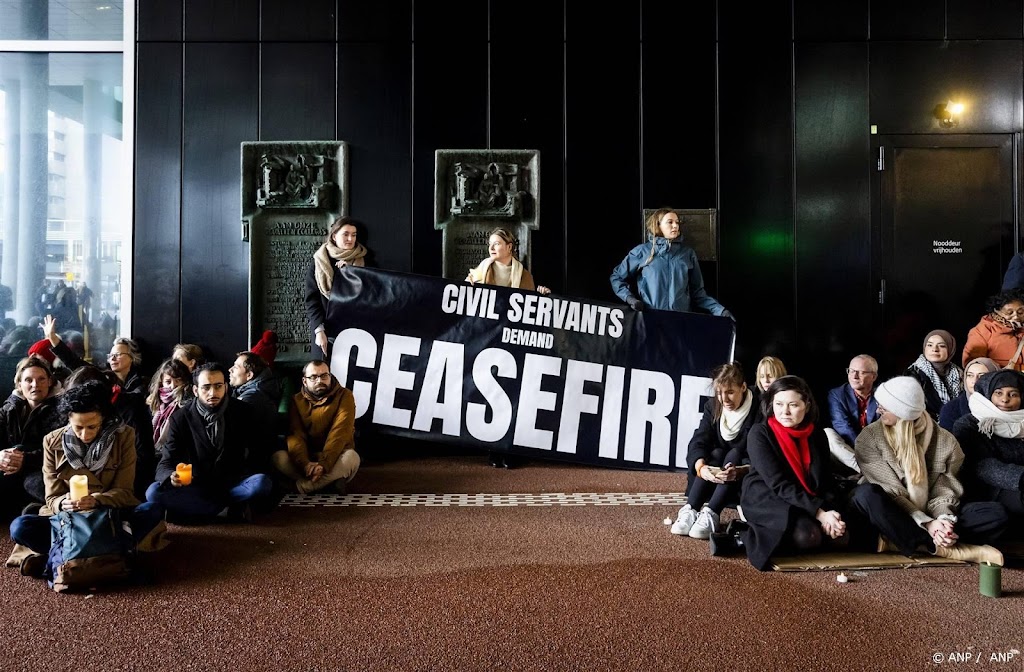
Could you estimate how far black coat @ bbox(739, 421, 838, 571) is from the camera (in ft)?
11.7

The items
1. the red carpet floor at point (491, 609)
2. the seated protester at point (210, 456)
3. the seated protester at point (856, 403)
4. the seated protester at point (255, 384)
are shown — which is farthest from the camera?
the seated protester at point (856, 403)

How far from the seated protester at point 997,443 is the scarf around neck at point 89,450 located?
4.13 m

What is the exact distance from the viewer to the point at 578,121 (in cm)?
666

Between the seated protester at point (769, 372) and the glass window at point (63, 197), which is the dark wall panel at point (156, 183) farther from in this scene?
the seated protester at point (769, 372)

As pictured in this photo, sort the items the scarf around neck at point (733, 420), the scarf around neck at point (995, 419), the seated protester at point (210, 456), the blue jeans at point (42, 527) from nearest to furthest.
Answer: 1. the blue jeans at point (42, 527)
2. the scarf around neck at point (995, 419)
3. the seated protester at point (210, 456)
4. the scarf around neck at point (733, 420)

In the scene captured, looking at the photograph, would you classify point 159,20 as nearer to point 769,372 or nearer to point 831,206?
point 769,372

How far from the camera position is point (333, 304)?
19.7 feet

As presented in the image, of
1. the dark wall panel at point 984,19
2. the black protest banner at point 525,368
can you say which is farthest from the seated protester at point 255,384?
the dark wall panel at point 984,19

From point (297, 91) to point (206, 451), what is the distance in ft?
11.7

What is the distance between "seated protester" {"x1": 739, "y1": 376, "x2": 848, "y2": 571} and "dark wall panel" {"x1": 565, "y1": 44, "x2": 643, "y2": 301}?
3013 mm

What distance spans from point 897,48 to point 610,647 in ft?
20.0

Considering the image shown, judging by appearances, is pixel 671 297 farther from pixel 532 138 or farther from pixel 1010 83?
pixel 1010 83

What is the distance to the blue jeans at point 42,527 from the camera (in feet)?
11.2

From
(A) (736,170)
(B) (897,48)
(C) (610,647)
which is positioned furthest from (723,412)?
(B) (897,48)
